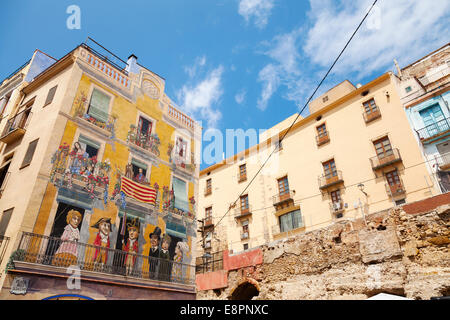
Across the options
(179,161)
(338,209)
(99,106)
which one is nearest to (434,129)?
(338,209)

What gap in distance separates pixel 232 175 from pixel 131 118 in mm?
16817

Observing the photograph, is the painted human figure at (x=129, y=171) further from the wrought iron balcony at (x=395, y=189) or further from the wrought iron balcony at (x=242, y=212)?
the wrought iron balcony at (x=395, y=189)

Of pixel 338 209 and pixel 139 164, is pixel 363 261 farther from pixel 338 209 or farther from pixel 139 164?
pixel 139 164

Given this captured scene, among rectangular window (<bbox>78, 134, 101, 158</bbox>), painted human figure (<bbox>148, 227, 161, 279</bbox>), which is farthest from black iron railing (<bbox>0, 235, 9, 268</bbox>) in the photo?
painted human figure (<bbox>148, 227, 161, 279</bbox>)

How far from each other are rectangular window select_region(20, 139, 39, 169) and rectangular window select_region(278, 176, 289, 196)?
18.8 m

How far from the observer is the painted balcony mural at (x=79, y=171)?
11.1 m

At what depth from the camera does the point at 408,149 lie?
18906 millimetres

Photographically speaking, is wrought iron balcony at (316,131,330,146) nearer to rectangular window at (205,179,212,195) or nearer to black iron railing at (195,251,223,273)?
black iron railing at (195,251,223,273)

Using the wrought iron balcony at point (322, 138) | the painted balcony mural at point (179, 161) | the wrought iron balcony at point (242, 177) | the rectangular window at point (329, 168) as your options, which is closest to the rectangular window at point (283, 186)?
the rectangular window at point (329, 168)

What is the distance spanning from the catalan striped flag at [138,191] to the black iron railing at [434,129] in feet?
56.3

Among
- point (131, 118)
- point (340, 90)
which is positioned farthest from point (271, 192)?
point (131, 118)

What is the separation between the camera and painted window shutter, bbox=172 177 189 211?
50.3ft

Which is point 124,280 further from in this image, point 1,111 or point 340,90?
point 340,90

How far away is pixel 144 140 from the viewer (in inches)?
591
